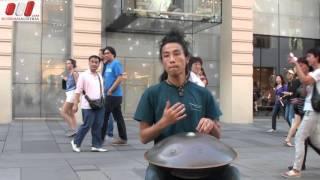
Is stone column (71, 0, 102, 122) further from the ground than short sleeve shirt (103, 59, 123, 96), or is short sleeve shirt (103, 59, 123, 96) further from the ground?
stone column (71, 0, 102, 122)

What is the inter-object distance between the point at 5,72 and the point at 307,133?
36.9ft

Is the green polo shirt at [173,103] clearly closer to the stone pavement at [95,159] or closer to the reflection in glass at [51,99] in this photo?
the stone pavement at [95,159]

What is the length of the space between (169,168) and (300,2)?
21203 mm

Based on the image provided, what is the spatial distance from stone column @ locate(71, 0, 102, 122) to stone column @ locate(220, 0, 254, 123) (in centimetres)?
485

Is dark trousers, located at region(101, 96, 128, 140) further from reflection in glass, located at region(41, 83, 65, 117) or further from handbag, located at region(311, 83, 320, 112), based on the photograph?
reflection in glass, located at region(41, 83, 65, 117)

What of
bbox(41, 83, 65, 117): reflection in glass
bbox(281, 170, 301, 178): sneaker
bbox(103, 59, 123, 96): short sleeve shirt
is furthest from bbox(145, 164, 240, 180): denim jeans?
bbox(41, 83, 65, 117): reflection in glass

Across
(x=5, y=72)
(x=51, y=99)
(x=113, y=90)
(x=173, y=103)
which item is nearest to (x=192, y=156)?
(x=173, y=103)

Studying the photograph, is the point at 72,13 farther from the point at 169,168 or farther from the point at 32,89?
the point at 169,168

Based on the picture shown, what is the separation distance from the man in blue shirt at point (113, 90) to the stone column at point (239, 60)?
894 centimetres

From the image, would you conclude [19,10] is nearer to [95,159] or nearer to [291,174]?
[95,159]

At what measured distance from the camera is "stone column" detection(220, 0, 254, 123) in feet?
62.0

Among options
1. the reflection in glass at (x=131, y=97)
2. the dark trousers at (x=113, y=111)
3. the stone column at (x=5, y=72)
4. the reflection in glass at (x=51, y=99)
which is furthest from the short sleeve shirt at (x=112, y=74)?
the reflection in glass at (x=131, y=97)

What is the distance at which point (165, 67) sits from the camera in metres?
3.38

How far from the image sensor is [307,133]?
7.29 meters
